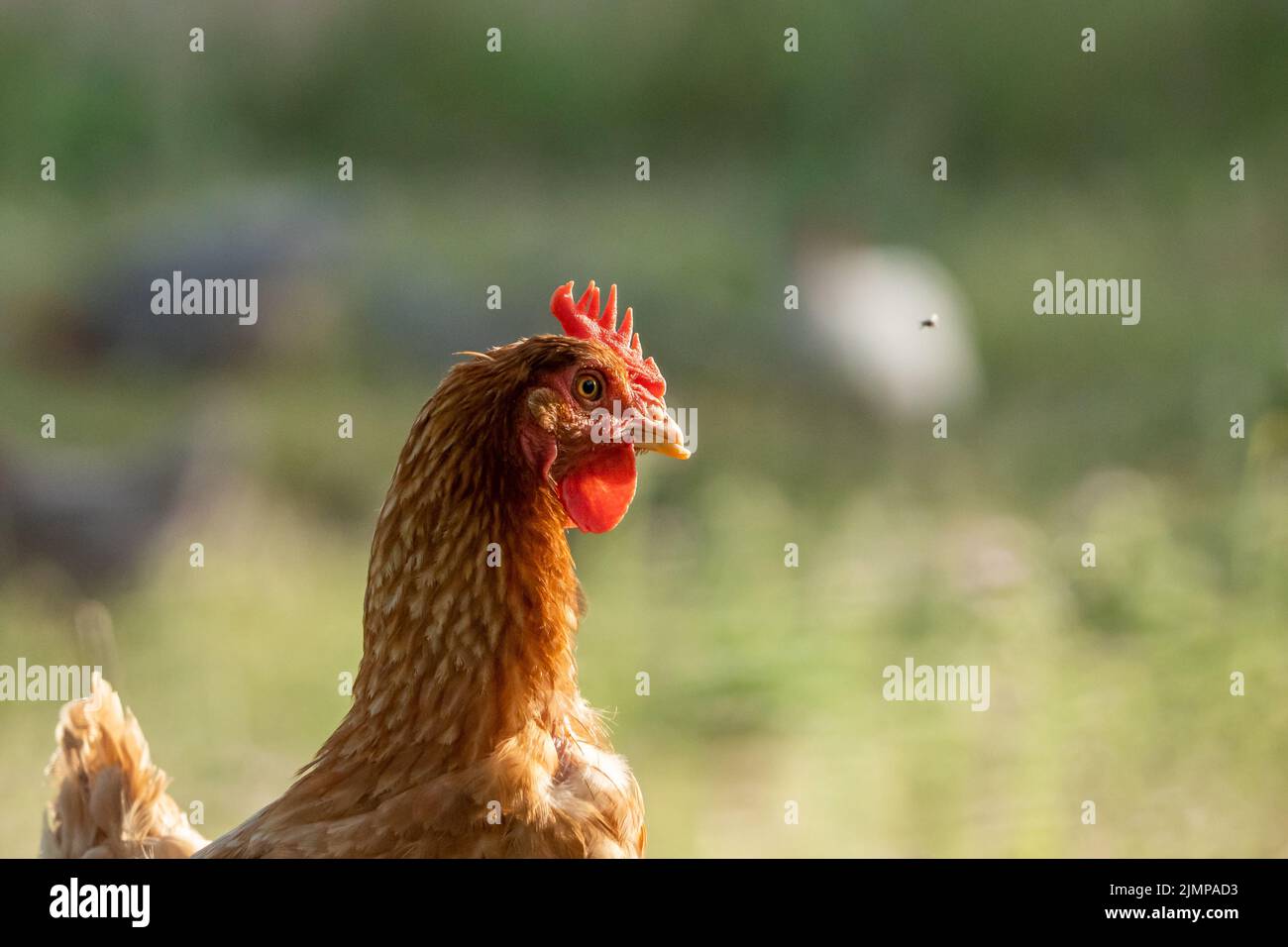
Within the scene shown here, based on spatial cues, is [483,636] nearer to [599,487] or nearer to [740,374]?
[599,487]

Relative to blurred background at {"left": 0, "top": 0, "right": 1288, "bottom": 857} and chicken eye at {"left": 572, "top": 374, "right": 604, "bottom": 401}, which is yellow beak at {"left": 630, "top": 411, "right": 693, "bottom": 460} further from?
blurred background at {"left": 0, "top": 0, "right": 1288, "bottom": 857}

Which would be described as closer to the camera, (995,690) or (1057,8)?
(995,690)

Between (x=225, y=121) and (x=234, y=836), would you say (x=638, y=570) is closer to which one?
(x=234, y=836)

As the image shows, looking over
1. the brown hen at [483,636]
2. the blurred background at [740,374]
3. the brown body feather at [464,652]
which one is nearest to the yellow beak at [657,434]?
the brown hen at [483,636]

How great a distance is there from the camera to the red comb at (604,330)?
1942 mm

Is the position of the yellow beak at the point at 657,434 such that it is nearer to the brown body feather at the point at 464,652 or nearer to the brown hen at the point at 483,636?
the brown hen at the point at 483,636

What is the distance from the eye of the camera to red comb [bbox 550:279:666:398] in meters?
1.94

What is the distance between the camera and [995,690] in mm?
3463

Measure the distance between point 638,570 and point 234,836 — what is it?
7.32 feet

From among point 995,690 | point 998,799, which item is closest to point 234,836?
point 998,799

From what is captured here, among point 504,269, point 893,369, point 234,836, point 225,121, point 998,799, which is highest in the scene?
point 225,121

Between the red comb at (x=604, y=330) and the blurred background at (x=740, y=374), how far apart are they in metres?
1.60

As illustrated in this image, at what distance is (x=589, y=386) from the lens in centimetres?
185

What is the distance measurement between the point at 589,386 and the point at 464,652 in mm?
417
